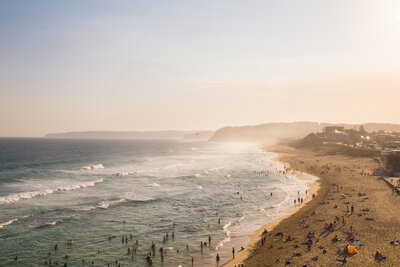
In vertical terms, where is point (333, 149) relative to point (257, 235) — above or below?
above

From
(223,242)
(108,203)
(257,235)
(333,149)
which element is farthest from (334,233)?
(333,149)

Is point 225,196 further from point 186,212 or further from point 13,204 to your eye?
point 13,204

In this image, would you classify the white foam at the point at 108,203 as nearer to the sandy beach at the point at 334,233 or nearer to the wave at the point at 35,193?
the wave at the point at 35,193

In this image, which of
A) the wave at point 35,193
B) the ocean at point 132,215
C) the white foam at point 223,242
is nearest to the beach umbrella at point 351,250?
the ocean at point 132,215

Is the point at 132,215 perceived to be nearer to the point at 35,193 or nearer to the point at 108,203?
the point at 108,203

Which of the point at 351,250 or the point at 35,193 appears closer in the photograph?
the point at 351,250

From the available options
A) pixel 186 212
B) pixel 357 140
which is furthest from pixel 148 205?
pixel 357 140

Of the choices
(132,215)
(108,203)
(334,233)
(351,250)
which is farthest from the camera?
(108,203)

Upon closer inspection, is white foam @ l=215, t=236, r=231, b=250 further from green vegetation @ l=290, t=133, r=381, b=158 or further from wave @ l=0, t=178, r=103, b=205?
green vegetation @ l=290, t=133, r=381, b=158
